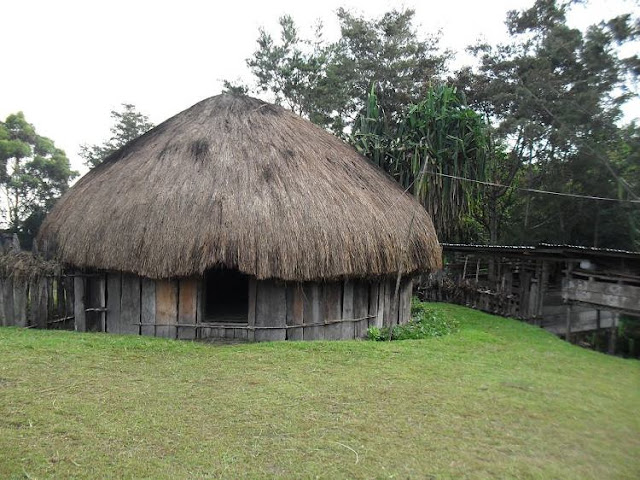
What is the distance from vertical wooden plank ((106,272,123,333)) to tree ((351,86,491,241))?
8.48 m

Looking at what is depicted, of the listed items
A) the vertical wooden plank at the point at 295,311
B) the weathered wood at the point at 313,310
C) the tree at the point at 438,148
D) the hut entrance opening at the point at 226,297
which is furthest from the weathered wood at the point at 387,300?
the tree at the point at 438,148

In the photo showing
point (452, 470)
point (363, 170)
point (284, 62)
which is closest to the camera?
point (452, 470)

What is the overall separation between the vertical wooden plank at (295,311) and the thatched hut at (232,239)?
0.07 ft

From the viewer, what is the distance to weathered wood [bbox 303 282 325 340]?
9.79m

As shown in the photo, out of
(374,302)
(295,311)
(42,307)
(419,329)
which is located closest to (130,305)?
(42,307)

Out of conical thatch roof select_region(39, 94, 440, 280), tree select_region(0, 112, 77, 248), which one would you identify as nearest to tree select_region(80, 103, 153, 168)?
tree select_region(0, 112, 77, 248)

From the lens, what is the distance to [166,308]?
960cm

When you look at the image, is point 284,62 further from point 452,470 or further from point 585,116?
point 452,470

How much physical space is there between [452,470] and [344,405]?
68.5 inches

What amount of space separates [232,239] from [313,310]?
231 centimetres

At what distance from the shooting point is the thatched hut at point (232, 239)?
9016mm

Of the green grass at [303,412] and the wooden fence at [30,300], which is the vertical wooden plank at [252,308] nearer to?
the green grass at [303,412]

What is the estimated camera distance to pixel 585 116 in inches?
688

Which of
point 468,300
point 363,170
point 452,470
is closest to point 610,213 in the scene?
point 468,300
